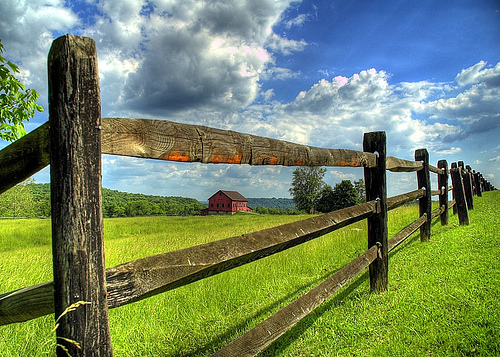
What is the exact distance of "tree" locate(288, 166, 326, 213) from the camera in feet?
212

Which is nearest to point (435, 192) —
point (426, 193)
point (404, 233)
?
point (426, 193)

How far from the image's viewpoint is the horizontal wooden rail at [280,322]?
Result: 6.07 feet

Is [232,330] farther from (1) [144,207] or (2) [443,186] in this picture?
(1) [144,207]

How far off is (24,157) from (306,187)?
2642 inches

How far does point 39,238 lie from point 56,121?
47.9ft

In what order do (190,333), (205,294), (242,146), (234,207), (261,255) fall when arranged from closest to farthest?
(242,146) → (261,255) → (190,333) → (205,294) → (234,207)

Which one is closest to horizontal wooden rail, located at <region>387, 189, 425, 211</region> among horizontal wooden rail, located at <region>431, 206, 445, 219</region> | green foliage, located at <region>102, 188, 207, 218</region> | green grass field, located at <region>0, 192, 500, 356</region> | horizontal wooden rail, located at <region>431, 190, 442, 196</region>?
green grass field, located at <region>0, 192, 500, 356</region>

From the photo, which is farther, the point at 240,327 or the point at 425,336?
the point at 240,327

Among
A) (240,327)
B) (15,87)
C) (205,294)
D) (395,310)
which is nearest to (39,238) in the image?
(15,87)

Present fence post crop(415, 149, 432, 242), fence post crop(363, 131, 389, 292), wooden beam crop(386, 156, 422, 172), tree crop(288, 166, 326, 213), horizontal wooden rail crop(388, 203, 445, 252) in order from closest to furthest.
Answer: fence post crop(363, 131, 389, 292), wooden beam crop(386, 156, 422, 172), horizontal wooden rail crop(388, 203, 445, 252), fence post crop(415, 149, 432, 242), tree crop(288, 166, 326, 213)

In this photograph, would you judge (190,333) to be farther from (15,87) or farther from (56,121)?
(15,87)

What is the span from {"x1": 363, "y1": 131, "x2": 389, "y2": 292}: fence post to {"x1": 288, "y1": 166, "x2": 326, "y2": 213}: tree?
200 ft

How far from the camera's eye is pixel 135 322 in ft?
10.9

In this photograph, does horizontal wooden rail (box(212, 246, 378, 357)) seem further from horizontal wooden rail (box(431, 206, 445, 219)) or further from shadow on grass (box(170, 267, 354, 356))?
horizontal wooden rail (box(431, 206, 445, 219))
